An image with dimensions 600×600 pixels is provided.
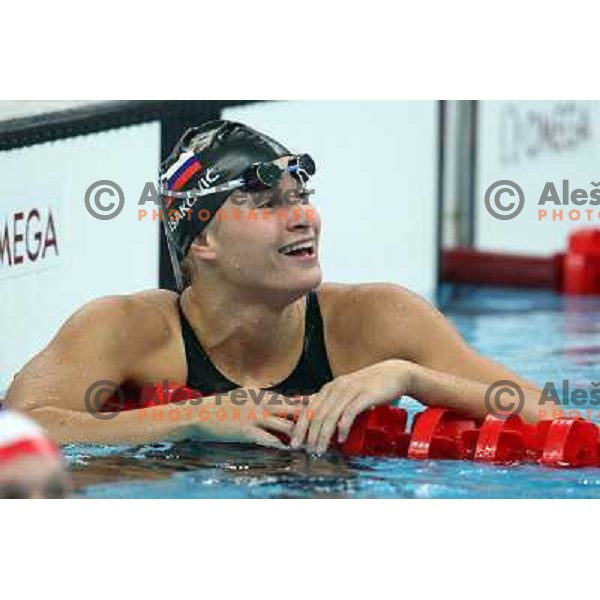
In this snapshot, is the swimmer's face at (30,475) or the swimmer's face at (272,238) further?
the swimmer's face at (272,238)

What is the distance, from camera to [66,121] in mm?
5113

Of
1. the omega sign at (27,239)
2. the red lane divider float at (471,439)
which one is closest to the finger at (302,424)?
the red lane divider float at (471,439)

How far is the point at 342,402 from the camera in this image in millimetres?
4023

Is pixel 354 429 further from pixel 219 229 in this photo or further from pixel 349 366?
pixel 219 229

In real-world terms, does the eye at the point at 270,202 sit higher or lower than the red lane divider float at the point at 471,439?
higher

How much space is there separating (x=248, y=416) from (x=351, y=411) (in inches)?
10.2

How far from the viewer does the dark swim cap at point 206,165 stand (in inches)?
170

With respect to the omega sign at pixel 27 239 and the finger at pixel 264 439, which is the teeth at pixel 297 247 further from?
the omega sign at pixel 27 239

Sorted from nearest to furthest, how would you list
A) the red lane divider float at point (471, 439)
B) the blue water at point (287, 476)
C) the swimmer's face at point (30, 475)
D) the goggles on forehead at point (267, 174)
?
the swimmer's face at point (30, 475), the blue water at point (287, 476), the red lane divider float at point (471, 439), the goggles on forehead at point (267, 174)

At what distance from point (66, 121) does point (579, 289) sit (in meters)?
3.32

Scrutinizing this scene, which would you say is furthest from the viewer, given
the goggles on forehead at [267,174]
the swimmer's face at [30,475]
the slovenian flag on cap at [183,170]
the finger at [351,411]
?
the slovenian flag on cap at [183,170]

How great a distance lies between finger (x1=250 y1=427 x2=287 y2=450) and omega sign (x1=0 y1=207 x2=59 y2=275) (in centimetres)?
116

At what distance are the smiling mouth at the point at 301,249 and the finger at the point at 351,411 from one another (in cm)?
45

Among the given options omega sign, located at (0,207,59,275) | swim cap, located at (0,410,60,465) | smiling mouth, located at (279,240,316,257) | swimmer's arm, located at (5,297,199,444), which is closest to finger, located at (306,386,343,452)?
swimmer's arm, located at (5,297,199,444)
